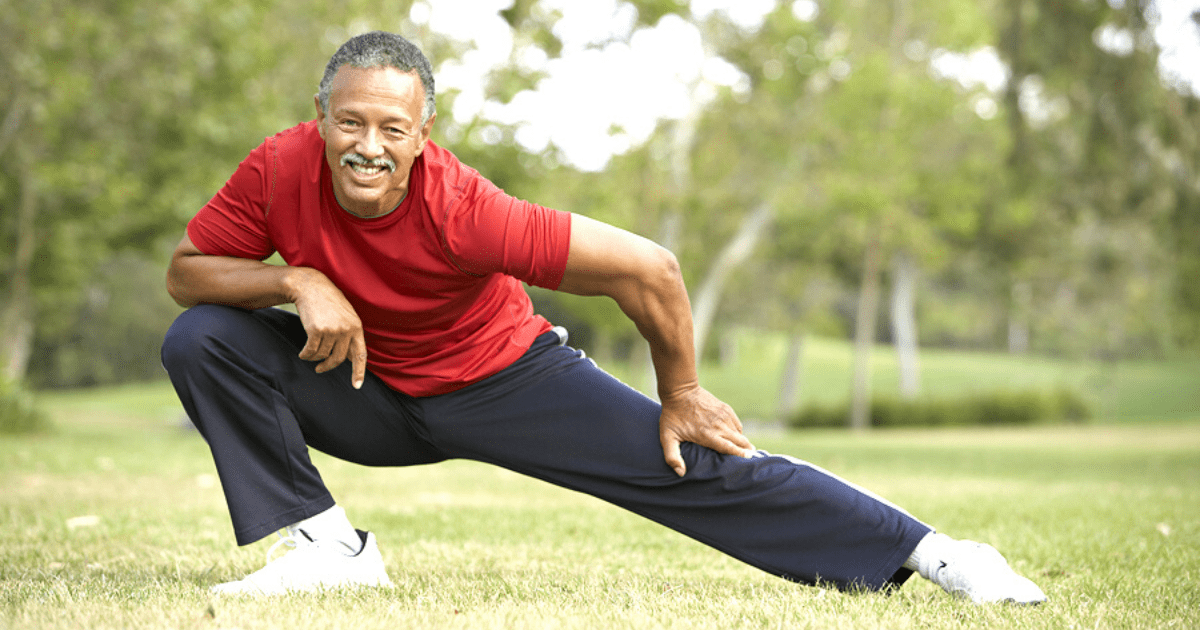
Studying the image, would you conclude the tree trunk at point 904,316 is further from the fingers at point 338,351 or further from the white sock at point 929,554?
the fingers at point 338,351

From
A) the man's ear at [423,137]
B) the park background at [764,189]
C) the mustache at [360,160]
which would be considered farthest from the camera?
the park background at [764,189]

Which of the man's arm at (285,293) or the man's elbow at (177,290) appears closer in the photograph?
the man's arm at (285,293)

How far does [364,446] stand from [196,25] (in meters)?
12.8

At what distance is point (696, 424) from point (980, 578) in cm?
97

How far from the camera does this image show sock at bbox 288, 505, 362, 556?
10.3ft

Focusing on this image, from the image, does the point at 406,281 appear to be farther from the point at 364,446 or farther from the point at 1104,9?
the point at 1104,9

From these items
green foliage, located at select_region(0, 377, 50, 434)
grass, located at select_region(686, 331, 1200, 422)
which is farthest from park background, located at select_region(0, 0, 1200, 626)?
grass, located at select_region(686, 331, 1200, 422)

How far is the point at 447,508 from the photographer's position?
6.16 m

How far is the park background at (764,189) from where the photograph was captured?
7.15m

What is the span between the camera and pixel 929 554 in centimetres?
306

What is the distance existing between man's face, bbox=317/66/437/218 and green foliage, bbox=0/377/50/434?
11.6 metres

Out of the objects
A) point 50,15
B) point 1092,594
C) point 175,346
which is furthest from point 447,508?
point 50,15

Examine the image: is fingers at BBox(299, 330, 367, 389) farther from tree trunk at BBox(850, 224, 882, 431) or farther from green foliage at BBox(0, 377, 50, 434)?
tree trunk at BBox(850, 224, 882, 431)

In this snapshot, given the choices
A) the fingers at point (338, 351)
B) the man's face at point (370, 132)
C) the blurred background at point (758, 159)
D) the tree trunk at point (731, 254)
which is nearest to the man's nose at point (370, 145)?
the man's face at point (370, 132)
